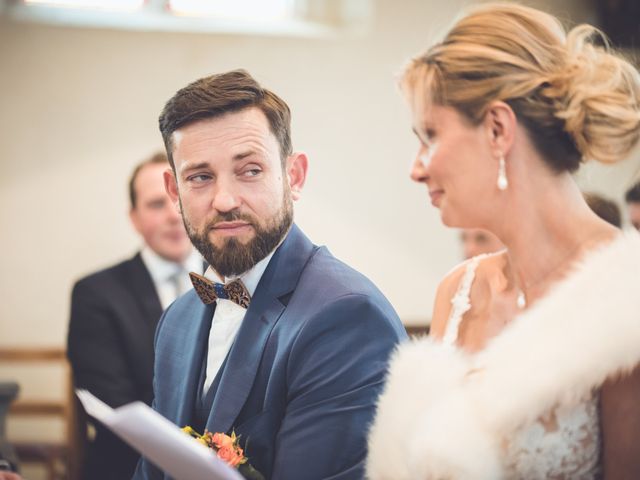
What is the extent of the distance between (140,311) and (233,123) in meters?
1.61

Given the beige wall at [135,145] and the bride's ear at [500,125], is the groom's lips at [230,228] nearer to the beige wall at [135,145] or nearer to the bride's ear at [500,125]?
the bride's ear at [500,125]

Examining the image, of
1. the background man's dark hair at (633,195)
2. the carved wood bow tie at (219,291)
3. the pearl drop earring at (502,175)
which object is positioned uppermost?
the pearl drop earring at (502,175)

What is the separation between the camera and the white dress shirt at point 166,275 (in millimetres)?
3338

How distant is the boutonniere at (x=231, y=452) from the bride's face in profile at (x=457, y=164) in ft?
1.80

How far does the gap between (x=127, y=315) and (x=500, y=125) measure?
2.05 meters

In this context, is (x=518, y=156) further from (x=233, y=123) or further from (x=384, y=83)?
(x=384, y=83)

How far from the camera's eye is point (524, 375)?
138cm

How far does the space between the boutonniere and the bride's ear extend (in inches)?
27.0

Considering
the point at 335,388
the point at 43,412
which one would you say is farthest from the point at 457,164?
the point at 43,412

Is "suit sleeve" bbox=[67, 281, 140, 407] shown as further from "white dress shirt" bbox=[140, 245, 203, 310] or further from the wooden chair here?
the wooden chair

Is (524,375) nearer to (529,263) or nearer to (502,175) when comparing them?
(529,263)

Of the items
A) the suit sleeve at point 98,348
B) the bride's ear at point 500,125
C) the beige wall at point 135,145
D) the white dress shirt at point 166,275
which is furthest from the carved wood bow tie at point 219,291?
the beige wall at point 135,145

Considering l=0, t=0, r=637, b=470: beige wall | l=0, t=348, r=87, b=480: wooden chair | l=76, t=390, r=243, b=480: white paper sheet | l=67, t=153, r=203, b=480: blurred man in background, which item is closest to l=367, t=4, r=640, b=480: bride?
l=76, t=390, r=243, b=480: white paper sheet

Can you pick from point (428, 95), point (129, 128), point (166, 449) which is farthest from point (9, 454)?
point (129, 128)
